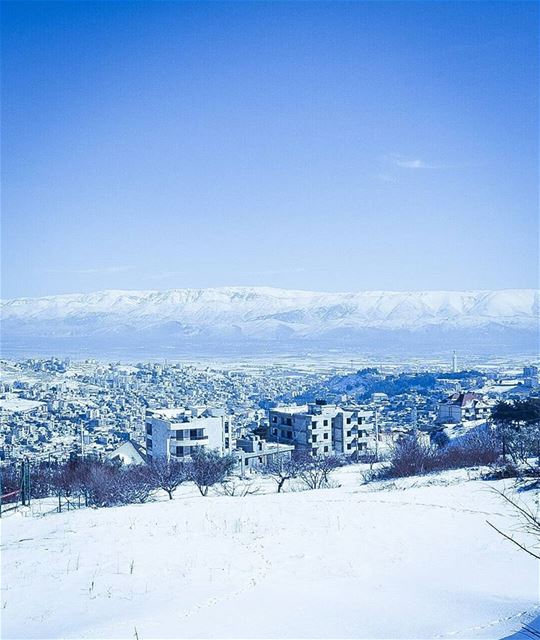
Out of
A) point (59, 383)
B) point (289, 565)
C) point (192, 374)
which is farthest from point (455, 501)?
point (192, 374)

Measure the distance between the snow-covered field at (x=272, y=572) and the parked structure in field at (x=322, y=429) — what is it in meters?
19.3

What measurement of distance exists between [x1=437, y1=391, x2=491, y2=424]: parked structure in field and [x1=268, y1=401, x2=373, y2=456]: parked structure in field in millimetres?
8635

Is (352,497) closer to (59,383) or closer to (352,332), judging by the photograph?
(59,383)

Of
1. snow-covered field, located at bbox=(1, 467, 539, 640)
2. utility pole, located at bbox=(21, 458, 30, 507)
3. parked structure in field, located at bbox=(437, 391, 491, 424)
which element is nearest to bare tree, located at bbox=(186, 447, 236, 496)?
utility pole, located at bbox=(21, 458, 30, 507)

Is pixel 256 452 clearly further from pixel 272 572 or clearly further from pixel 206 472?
pixel 272 572

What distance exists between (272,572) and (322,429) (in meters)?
24.4

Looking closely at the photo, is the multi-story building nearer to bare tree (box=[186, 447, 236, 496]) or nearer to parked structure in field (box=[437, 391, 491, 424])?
parked structure in field (box=[437, 391, 491, 424])

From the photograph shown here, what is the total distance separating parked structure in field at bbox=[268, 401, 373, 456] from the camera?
30.8 meters

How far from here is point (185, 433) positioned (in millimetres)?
26688

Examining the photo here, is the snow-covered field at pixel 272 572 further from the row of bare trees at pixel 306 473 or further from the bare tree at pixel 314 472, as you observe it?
the row of bare trees at pixel 306 473

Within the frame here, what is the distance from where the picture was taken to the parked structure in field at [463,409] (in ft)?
127

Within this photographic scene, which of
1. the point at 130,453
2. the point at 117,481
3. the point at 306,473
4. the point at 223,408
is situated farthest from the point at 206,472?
the point at 223,408

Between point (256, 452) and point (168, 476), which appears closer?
point (168, 476)

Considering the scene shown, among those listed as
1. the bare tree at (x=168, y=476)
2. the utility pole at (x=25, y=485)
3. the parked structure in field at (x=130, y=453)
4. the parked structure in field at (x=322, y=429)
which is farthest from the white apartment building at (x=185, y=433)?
the utility pole at (x=25, y=485)
